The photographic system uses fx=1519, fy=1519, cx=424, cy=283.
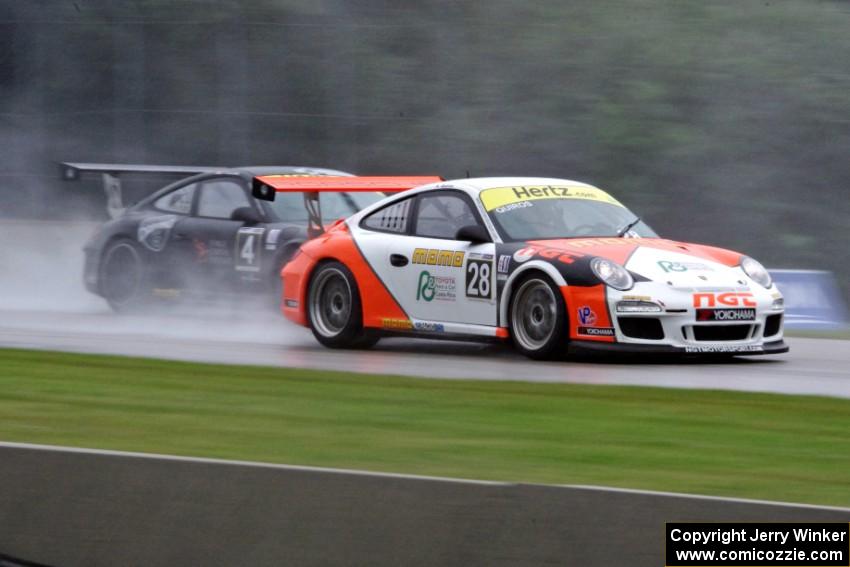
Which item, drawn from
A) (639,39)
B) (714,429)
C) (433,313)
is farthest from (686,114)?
(714,429)

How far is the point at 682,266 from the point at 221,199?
546 cm

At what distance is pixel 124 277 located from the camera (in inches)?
578

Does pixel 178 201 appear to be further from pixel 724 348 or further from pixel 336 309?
pixel 724 348

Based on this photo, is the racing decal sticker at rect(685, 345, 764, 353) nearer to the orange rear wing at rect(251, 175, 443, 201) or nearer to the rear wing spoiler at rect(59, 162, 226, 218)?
the orange rear wing at rect(251, 175, 443, 201)

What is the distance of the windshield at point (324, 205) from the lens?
13.3m

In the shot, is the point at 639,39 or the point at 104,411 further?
the point at 639,39

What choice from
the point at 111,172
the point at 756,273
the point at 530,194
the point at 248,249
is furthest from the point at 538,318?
the point at 111,172

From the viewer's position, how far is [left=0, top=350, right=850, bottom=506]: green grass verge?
5.81m

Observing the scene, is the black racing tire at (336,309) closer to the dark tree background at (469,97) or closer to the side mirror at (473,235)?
the side mirror at (473,235)

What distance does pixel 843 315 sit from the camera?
14.1 metres

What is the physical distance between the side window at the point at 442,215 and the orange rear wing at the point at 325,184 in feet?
3.86

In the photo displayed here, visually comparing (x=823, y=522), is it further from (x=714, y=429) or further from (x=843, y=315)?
(x=843, y=315)

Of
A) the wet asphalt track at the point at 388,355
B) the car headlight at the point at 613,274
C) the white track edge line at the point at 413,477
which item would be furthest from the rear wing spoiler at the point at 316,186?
the white track edge line at the point at 413,477

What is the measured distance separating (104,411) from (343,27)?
14.4 metres
